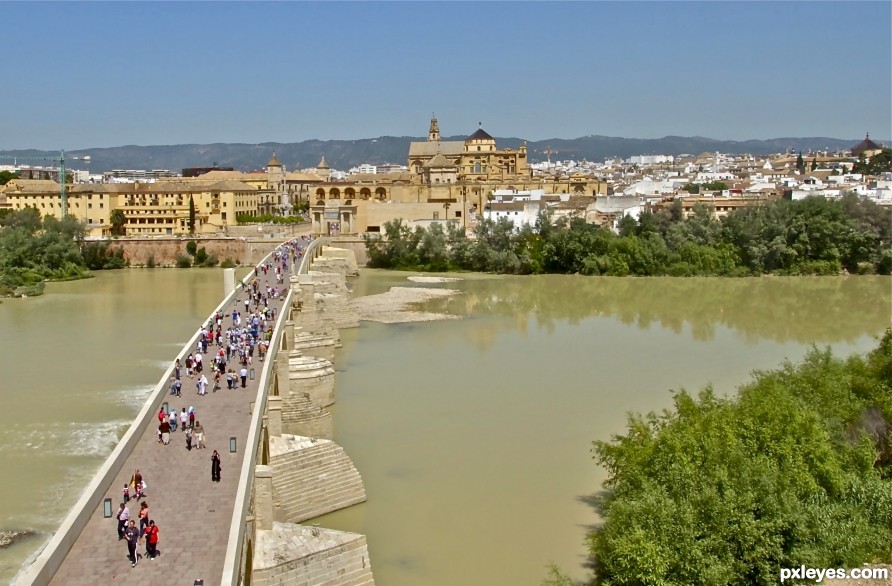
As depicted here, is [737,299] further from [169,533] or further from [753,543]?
[169,533]

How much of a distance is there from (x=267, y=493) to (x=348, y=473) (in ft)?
9.41

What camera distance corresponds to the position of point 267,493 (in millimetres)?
8648

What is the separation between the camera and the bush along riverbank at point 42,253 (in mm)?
36031

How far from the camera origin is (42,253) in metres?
39.9

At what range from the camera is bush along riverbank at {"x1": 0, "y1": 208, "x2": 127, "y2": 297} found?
36.0 metres

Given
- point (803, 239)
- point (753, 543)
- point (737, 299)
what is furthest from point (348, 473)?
point (803, 239)

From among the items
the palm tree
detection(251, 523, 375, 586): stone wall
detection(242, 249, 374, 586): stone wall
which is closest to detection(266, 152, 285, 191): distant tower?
the palm tree

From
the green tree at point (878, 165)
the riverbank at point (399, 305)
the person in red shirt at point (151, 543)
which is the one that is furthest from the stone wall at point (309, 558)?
the green tree at point (878, 165)

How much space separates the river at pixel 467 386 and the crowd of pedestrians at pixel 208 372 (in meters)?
1.82

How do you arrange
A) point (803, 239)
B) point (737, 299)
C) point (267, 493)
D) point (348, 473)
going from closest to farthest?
point (267, 493) < point (348, 473) < point (737, 299) < point (803, 239)

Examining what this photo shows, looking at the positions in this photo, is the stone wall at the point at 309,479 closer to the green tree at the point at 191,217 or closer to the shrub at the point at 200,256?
the shrub at the point at 200,256

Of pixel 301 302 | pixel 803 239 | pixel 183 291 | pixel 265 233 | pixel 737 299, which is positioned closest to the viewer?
pixel 301 302

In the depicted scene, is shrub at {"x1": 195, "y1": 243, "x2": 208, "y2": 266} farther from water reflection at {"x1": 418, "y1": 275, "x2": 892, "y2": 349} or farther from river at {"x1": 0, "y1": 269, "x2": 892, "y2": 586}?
water reflection at {"x1": 418, "y1": 275, "x2": 892, "y2": 349}

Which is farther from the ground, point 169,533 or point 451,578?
point 169,533
